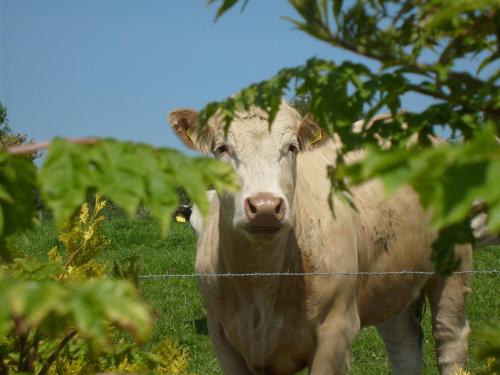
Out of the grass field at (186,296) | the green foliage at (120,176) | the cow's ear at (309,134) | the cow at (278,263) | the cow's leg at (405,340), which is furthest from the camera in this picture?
the grass field at (186,296)

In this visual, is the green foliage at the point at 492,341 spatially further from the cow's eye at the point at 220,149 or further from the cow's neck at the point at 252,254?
the cow's eye at the point at 220,149

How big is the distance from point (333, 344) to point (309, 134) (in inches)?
46.2

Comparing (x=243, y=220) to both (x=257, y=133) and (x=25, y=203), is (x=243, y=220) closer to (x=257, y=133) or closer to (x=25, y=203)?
(x=257, y=133)

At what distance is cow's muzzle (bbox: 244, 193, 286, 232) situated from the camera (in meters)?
3.50

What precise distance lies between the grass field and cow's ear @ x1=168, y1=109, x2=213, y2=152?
653 mm

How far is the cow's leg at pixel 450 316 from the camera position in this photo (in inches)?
224

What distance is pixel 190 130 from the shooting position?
14.5ft

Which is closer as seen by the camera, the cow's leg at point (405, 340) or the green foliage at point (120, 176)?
the green foliage at point (120, 176)

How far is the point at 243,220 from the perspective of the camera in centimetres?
361

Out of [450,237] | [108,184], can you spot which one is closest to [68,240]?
[450,237]

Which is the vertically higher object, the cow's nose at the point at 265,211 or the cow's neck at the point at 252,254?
the cow's nose at the point at 265,211

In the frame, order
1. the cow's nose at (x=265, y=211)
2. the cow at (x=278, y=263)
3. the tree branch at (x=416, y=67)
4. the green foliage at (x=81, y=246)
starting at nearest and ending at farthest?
the tree branch at (x=416, y=67), the green foliage at (x=81, y=246), the cow's nose at (x=265, y=211), the cow at (x=278, y=263)

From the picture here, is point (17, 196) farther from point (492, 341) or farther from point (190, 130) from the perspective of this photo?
point (190, 130)

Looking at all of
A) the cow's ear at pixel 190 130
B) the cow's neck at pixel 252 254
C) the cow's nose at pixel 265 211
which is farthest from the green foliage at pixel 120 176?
the cow's ear at pixel 190 130
